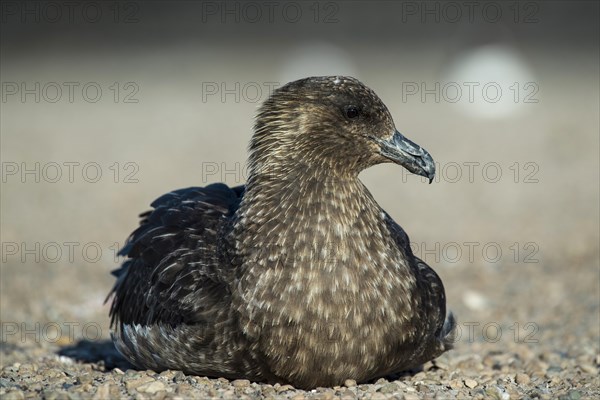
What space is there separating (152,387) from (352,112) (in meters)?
2.00

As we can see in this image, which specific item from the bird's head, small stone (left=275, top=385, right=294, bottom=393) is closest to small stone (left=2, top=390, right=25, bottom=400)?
small stone (left=275, top=385, right=294, bottom=393)

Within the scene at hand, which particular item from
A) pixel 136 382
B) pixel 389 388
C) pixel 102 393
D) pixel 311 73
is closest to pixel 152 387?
pixel 136 382

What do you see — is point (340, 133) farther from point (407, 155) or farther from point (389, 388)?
point (389, 388)

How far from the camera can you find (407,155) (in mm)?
5930

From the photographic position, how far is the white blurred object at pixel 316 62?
77.3 ft

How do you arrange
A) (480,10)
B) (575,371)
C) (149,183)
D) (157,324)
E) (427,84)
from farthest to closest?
(480,10)
(427,84)
(149,183)
(575,371)
(157,324)

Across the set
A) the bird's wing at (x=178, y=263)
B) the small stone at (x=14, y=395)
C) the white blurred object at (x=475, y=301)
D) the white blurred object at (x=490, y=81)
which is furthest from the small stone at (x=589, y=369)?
the white blurred object at (x=490, y=81)

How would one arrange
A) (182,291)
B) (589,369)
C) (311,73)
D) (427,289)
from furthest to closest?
1. (311,73)
2. (589,369)
3. (427,289)
4. (182,291)

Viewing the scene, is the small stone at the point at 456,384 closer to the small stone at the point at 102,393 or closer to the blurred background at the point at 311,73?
the blurred background at the point at 311,73

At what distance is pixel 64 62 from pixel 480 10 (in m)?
11.4

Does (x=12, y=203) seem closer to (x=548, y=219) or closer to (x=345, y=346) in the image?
(x=548, y=219)

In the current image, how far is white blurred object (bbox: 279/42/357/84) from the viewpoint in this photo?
23.6 meters

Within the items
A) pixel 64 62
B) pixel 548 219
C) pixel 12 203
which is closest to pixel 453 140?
pixel 548 219

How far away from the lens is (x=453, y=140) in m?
17.1
